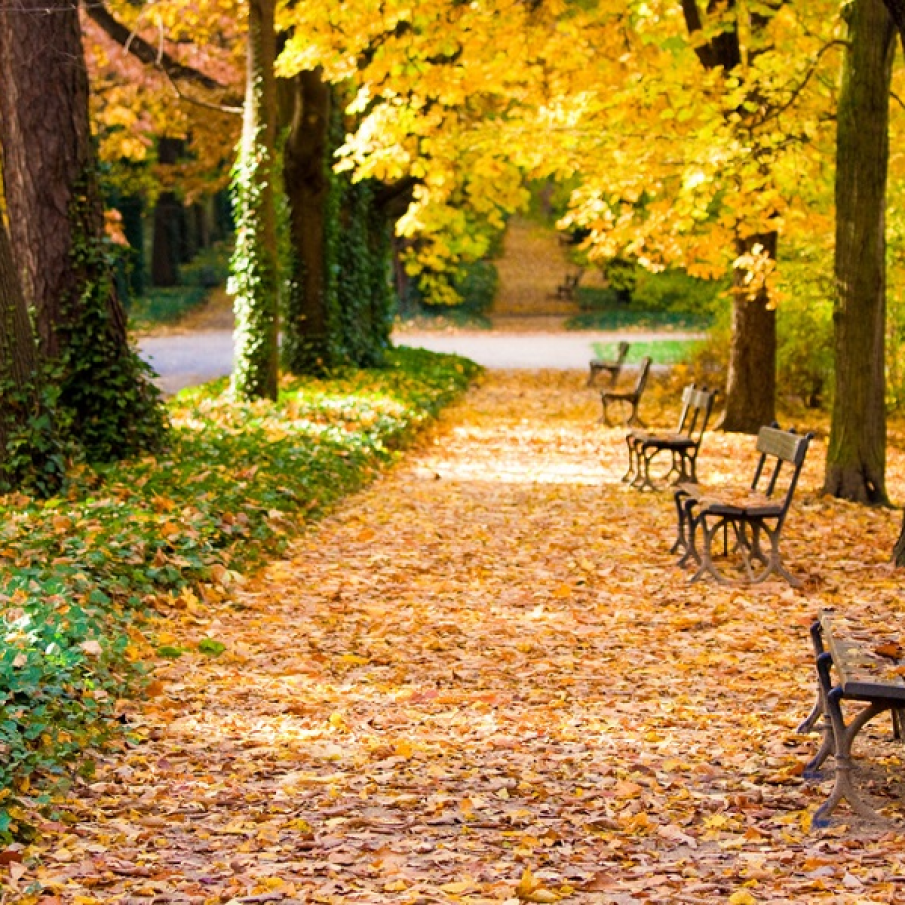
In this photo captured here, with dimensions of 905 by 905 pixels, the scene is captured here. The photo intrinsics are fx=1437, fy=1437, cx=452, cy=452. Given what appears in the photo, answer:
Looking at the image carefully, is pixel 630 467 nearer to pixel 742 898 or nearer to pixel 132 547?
pixel 132 547

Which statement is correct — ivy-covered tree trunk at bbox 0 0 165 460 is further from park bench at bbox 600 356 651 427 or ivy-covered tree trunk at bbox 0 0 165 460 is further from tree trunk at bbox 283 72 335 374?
tree trunk at bbox 283 72 335 374

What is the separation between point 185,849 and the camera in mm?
5102

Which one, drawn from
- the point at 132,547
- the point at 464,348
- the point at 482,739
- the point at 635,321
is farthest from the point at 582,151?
the point at 635,321

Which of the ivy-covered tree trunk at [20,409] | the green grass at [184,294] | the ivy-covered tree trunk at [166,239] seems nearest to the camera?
the ivy-covered tree trunk at [20,409]

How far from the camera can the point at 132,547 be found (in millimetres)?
8984

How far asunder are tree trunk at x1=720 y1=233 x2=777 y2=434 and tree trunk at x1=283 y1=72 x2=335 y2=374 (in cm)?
703

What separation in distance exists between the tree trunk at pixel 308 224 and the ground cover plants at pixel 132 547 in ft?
17.2

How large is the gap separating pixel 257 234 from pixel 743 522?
9790mm

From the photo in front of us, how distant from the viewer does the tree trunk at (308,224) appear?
2231 cm

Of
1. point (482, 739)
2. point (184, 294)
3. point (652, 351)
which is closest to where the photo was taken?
point (482, 739)

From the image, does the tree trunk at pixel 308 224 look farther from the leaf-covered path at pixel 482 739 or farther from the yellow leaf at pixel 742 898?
the yellow leaf at pixel 742 898

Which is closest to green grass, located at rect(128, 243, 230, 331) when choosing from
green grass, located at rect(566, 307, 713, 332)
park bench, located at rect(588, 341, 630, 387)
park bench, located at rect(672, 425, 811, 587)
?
green grass, located at rect(566, 307, 713, 332)

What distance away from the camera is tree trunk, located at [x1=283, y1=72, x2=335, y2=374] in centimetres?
2231

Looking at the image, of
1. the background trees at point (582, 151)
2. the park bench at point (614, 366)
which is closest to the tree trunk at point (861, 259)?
the background trees at point (582, 151)
